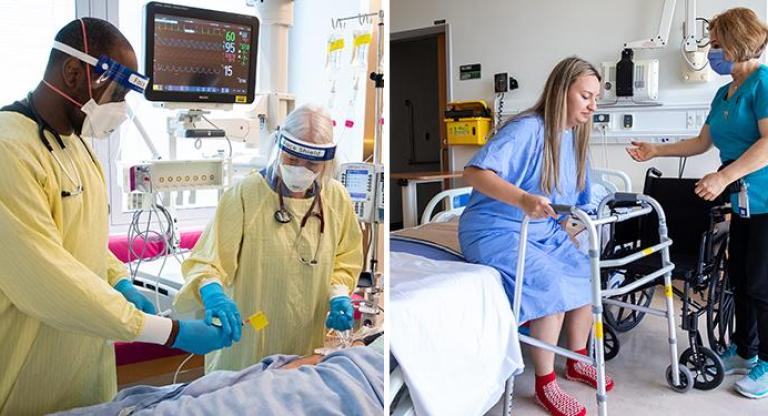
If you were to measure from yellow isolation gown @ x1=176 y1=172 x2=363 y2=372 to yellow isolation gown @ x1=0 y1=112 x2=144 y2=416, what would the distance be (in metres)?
0.29

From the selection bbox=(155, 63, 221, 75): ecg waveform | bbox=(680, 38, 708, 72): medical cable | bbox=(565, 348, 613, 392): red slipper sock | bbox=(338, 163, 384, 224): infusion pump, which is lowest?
bbox=(565, 348, 613, 392): red slipper sock

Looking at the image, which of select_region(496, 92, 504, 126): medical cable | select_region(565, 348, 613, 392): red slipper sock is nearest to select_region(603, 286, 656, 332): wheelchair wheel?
select_region(565, 348, 613, 392): red slipper sock

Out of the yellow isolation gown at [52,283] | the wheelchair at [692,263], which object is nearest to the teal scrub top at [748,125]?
the wheelchair at [692,263]

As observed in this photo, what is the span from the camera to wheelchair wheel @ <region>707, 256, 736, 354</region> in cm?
205

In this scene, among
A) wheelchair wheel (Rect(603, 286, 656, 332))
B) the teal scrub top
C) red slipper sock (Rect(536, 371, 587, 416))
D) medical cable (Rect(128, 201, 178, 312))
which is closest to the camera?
medical cable (Rect(128, 201, 178, 312))

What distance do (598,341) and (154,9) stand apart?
1201mm

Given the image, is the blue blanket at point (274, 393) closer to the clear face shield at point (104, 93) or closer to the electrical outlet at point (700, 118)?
the clear face shield at point (104, 93)

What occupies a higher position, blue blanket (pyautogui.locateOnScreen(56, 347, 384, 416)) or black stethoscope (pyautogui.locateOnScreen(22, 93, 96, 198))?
black stethoscope (pyautogui.locateOnScreen(22, 93, 96, 198))

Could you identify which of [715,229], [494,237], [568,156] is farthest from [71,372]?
[715,229]

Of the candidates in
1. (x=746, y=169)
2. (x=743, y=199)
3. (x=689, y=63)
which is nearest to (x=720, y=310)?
(x=743, y=199)

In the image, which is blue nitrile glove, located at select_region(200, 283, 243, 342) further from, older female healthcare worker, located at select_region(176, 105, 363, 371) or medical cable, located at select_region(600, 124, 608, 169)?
medical cable, located at select_region(600, 124, 608, 169)

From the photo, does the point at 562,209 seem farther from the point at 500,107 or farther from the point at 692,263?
the point at 500,107

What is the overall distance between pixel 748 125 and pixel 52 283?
6.37 feet

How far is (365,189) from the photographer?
121 centimetres
